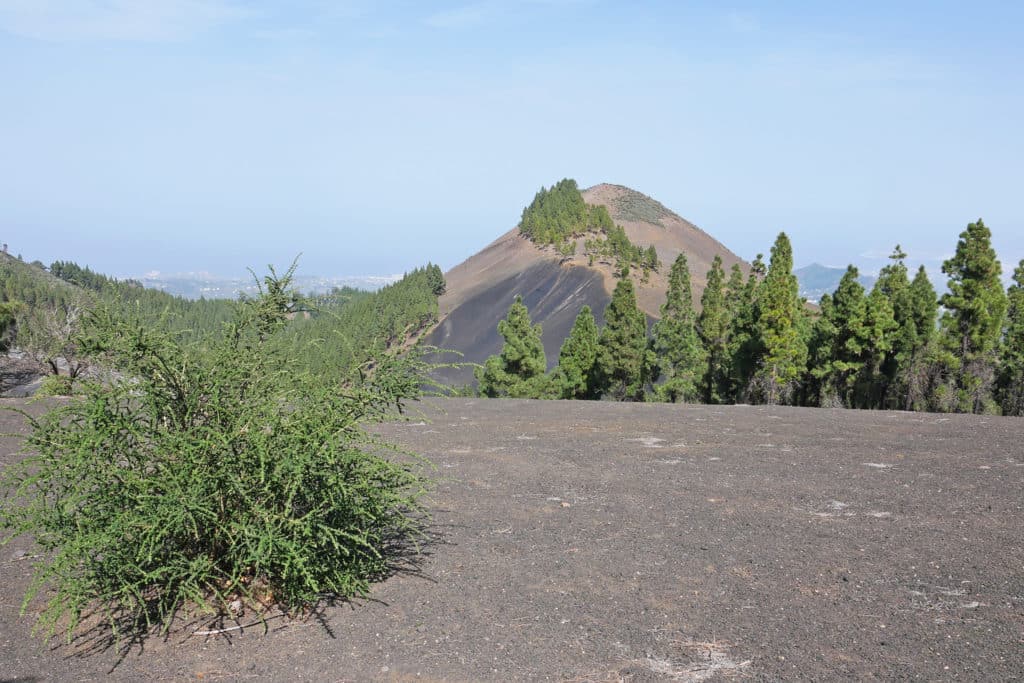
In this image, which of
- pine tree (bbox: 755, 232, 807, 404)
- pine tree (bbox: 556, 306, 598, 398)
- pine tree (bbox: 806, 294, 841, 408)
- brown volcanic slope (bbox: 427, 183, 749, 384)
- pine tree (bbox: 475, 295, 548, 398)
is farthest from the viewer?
brown volcanic slope (bbox: 427, 183, 749, 384)

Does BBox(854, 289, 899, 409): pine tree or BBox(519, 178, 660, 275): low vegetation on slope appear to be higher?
BBox(519, 178, 660, 275): low vegetation on slope

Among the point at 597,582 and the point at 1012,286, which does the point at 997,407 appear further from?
the point at 597,582

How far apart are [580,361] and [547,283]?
49.6m

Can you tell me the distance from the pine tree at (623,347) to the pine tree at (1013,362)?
512 inches

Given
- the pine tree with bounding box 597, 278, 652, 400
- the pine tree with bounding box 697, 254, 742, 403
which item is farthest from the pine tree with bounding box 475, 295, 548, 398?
Result: the pine tree with bounding box 697, 254, 742, 403

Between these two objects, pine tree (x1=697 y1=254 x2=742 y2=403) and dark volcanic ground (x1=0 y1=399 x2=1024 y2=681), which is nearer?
dark volcanic ground (x1=0 y1=399 x2=1024 y2=681)

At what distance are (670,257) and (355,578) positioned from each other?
3895 inches

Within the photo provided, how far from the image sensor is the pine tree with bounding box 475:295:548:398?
104 feet

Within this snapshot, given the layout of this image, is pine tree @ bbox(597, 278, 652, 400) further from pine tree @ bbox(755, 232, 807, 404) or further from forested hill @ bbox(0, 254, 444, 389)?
forested hill @ bbox(0, 254, 444, 389)

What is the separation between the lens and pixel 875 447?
1266cm

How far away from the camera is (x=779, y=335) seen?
30.4m

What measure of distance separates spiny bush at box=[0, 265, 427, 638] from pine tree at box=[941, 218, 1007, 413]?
25.2 metres

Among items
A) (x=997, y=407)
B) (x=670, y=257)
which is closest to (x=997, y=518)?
(x=997, y=407)

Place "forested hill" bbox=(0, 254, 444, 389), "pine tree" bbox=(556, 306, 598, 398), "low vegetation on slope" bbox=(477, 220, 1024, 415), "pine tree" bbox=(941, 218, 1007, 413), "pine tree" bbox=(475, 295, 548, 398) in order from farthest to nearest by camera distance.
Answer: "pine tree" bbox=(556, 306, 598, 398), "pine tree" bbox=(475, 295, 548, 398), "low vegetation on slope" bbox=(477, 220, 1024, 415), "pine tree" bbox=(941, 218, 1007, 413), "forested hill" bbox=(0, 254, 444, 389)
